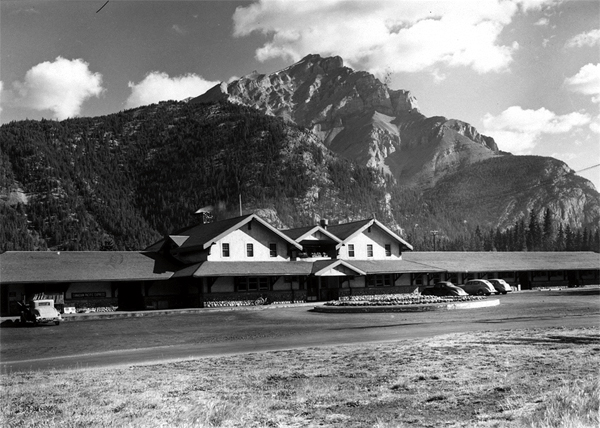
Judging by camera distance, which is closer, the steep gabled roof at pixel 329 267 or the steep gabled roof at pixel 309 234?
the steep gabled roof at pixel 329 267

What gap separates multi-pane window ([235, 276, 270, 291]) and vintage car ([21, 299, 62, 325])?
1927cm

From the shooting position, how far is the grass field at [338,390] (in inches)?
383

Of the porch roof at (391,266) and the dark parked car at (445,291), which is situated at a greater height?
the porch roof at (391,266)

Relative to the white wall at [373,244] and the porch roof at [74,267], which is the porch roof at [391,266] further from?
the porch roof at [74,267]

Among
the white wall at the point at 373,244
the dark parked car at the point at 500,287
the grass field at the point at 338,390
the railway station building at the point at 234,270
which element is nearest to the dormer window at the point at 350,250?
the railway station building at the point at 234,270

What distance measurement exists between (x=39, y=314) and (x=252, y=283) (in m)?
21.5

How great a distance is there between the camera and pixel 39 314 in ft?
111

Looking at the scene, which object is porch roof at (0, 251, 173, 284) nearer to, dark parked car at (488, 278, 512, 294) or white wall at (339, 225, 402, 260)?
white wall at (339, 225, 402, 260)

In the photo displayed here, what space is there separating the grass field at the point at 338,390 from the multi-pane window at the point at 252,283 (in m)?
34.9

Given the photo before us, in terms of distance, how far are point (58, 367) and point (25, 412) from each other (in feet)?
21.6

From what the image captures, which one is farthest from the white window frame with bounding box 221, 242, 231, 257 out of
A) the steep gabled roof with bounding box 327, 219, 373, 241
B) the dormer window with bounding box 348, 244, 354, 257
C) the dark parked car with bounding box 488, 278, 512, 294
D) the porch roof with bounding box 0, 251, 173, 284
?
the dark parked car with bounding box 488, 278, 512, 294

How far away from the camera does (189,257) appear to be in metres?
55.3

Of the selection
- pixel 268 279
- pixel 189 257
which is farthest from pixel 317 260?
pixel 189 257

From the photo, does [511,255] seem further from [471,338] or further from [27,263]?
[471,338]
